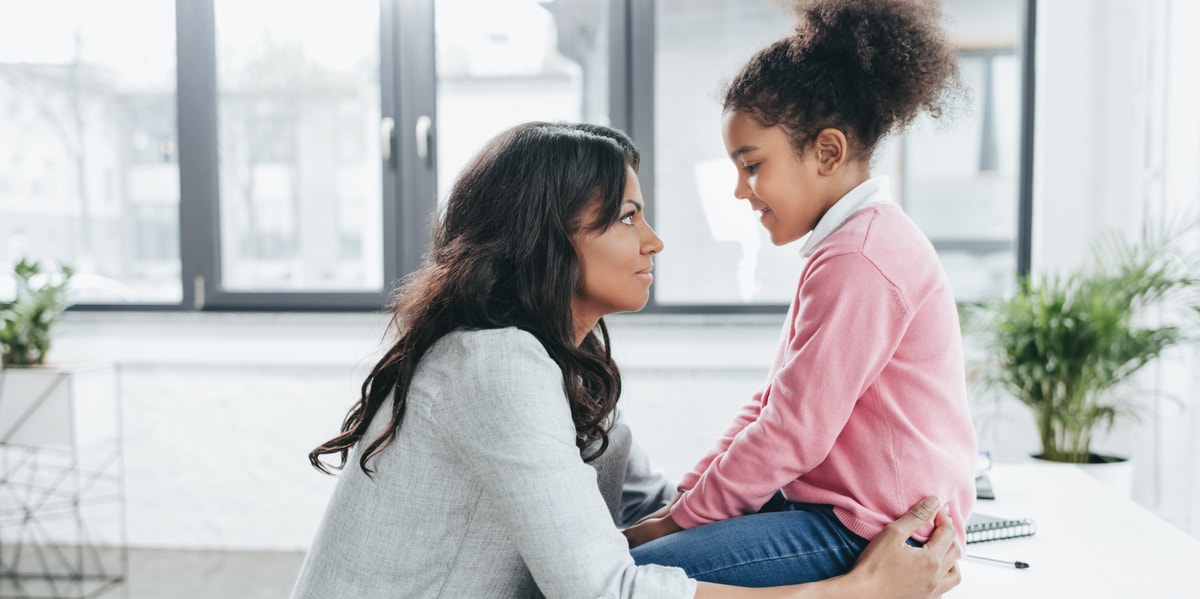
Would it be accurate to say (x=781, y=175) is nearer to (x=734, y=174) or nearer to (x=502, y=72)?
(x=734, y=174)

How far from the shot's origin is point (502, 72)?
284 cm

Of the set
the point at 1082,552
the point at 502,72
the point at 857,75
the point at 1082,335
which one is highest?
the point at 502,72

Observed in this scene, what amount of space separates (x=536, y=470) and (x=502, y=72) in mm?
2152

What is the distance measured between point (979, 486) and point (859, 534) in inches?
19.2

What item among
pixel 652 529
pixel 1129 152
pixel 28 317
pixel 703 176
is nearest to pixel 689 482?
pixel 652 529

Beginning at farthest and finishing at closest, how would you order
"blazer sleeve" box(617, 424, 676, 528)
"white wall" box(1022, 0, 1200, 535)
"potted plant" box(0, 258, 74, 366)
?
"potted plant" box(0, 258, 74, 366)
"white wall" box(1022, 0, 1200, 535)
"blazer sleeve" box(617, 424, 676, 528)

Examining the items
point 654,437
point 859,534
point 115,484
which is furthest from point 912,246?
point 115,484

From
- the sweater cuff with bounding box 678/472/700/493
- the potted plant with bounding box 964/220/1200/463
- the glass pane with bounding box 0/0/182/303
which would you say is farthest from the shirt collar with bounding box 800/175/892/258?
the glass pane with bounding box 0/0/182/303

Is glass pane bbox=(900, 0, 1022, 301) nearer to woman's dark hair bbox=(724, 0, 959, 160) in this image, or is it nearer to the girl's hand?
woman's dark hair bbox=(724, 0, 959, 160)

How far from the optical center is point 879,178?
1215mm

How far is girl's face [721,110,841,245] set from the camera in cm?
123

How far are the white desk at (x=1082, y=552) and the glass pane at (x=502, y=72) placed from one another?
1785 mm

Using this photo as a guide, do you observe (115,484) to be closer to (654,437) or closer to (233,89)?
(233,89)

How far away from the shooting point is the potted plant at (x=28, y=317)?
8.21 ft
